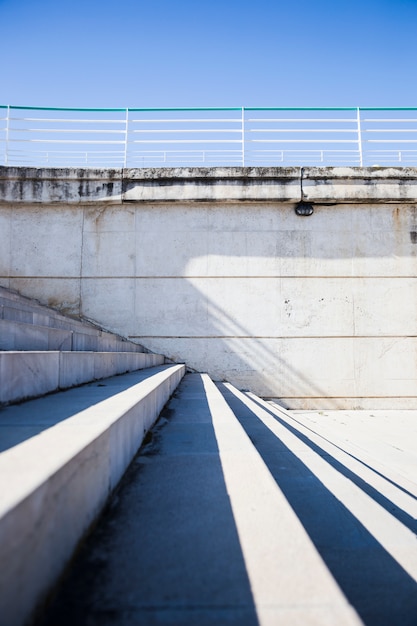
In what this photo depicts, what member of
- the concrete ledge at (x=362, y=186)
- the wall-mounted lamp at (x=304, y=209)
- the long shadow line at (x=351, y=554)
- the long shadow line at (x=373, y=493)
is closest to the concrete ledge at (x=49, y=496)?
the long shadow line at (x=351, y=554)

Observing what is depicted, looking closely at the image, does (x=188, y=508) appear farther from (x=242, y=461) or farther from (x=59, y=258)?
(x=59, y=258)

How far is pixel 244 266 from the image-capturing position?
25.0 feet

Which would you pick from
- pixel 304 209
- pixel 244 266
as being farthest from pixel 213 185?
pixel 304 209

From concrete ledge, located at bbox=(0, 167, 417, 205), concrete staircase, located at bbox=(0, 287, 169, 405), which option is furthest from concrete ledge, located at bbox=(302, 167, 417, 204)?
concrete staircase, located at bbox=(0, 287, 169, 405)

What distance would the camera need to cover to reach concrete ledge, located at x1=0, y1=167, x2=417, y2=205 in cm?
750

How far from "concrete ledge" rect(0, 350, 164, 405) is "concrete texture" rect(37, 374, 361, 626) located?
2.36 feet

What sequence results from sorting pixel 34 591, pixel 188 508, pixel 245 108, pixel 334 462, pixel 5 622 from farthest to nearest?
pixel 245 108, pixel 334 462, pixel 188 508, pixel 34 591, pixel 5 622

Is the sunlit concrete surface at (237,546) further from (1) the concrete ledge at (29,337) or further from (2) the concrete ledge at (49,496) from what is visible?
(1) the concrete ledge at (29,337)

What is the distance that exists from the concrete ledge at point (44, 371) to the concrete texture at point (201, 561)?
718 mm

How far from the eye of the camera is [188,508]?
1.33 meters

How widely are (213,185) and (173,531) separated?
7.11 m

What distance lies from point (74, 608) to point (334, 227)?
25.6ft

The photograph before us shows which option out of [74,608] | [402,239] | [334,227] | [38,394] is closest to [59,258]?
[334,227]

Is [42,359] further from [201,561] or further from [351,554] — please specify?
[351,554]
